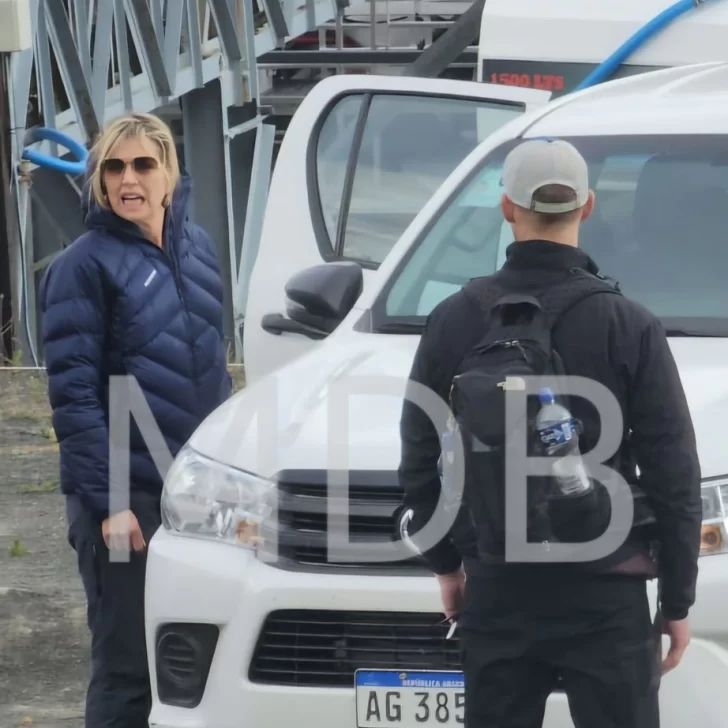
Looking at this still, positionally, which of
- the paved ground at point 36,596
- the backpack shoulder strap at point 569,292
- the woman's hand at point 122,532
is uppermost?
the backpack shoulder strap at point 569,292

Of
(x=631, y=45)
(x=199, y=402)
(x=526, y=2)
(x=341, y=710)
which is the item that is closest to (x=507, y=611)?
(x=341, y=710)

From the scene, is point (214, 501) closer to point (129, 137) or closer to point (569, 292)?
point (129, 137)

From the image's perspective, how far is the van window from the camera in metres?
6.71

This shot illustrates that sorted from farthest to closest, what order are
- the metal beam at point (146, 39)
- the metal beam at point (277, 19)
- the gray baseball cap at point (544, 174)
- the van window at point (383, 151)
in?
the metal beam at point (277, 19) < the metal beam at point (146, 39) < the van window at point (383, 151) < the gray baseball cap at point (544, 174)

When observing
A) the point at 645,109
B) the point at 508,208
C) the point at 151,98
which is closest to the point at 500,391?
the point at 508,208

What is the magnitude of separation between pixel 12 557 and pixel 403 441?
3611 mm

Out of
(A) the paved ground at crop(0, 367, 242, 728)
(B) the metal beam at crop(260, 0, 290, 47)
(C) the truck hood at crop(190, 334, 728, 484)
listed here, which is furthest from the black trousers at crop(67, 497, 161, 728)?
(B) the metal beam at crop(260, 0, 290, 47)

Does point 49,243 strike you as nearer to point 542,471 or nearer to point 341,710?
point 341,710

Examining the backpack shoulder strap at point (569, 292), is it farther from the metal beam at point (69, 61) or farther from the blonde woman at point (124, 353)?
the metal beam at point (69, 61)

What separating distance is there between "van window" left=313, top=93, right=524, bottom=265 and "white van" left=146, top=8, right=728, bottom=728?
113 cm

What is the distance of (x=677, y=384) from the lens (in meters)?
2.98

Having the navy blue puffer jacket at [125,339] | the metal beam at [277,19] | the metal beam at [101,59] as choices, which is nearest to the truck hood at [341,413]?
the navy blue puffer jacket at [125,339]

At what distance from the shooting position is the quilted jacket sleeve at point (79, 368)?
4.03 metres

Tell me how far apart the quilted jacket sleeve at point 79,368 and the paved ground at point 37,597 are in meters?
1.09
